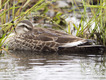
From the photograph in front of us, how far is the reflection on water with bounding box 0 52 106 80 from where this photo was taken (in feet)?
17.1

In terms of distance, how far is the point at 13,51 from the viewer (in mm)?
8562

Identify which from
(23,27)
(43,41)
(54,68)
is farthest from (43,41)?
(54,68)

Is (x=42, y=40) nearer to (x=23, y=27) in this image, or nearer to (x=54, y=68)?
(x=23, y=27)

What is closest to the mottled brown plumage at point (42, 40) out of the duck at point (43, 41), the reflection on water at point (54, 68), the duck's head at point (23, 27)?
the duck at point (43, 41)

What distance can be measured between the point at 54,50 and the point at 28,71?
2984 millimetres

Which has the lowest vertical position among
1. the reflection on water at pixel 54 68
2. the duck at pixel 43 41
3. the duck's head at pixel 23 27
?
the reflection on water at pixel 54 68

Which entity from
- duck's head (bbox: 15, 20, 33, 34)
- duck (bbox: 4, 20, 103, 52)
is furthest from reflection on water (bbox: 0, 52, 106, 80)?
duck's head (bbox: 15, 20, 33, 34)

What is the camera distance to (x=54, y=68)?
598 cm

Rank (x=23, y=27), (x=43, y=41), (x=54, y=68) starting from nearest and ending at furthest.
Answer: (x=54, y=68)
(x=43, y=41)
(x=23, y=27)

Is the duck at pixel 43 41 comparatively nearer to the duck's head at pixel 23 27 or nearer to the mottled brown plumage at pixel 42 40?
the mottled brown plumage at pixel 42 40

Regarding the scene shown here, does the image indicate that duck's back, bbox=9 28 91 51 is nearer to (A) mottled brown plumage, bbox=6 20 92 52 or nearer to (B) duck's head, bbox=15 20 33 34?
(A) mottled brown plumage, bbox=6 20 92 52

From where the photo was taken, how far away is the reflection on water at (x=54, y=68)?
17.1 feet

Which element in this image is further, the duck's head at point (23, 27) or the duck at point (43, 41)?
the duck's head at point (23, 27)

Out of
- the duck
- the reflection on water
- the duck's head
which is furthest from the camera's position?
the duck's head
